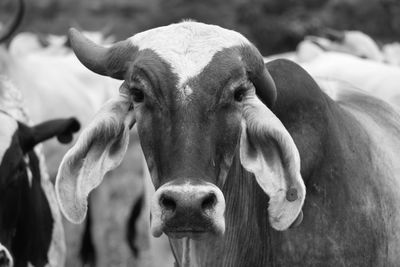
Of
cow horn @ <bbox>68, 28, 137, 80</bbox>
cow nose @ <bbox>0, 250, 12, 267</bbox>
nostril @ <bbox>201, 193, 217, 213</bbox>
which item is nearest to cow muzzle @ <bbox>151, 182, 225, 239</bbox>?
nostril @ <bbox>201, 193, 217, 213</bbox>

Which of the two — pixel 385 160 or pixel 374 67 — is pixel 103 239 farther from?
pixel 385 160

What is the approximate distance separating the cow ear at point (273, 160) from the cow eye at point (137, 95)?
0.37 m

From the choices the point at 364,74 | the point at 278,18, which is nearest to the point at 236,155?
the point at 364,74

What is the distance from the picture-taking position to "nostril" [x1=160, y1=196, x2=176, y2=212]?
3811mm

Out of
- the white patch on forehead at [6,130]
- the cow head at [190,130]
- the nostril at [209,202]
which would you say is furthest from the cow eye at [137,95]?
the white patch on forehead at [6,130]

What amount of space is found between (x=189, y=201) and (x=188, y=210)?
3 centimetres

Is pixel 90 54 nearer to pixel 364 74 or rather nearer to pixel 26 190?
pixel 26 190

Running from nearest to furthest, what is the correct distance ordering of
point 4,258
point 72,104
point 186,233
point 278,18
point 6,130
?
point 186,233 < point 4,258 < point 6,130 < point 72,104 < point 278,18

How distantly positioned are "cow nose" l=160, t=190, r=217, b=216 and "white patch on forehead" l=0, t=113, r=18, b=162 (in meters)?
1.78

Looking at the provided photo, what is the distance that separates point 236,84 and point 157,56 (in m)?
0.30

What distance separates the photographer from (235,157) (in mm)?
4348

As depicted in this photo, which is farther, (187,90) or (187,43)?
(187,43)

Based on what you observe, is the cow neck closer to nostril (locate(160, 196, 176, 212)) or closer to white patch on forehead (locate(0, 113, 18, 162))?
nostril (locate(160, 196, 176, 212))

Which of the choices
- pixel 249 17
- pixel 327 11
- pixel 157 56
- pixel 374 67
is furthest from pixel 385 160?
pixel 327 11
